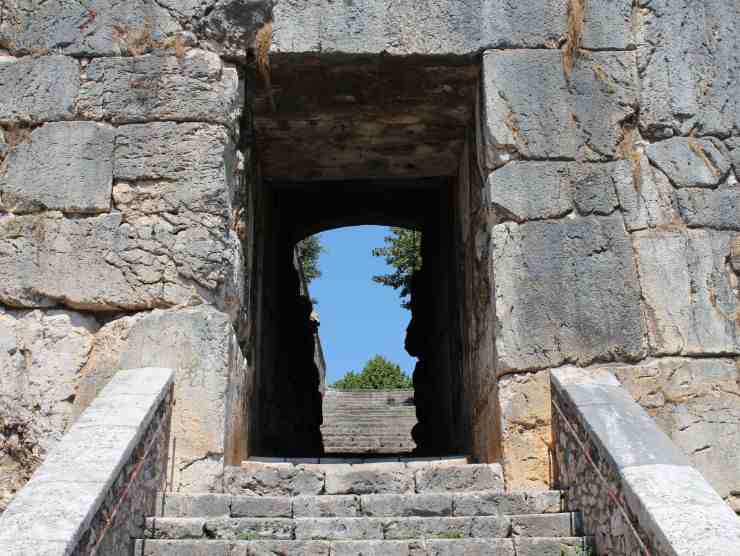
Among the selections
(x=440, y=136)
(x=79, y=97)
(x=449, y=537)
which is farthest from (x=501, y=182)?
(x=79, y=97)

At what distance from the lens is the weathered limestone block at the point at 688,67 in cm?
593

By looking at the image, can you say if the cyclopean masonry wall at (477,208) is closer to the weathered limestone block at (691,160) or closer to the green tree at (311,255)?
the weathered limestone block at (691,160)

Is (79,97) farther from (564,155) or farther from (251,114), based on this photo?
(564,155)

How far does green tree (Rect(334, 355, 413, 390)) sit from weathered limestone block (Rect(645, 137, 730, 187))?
1525cm

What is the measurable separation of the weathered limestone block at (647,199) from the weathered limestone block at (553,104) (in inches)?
9.4

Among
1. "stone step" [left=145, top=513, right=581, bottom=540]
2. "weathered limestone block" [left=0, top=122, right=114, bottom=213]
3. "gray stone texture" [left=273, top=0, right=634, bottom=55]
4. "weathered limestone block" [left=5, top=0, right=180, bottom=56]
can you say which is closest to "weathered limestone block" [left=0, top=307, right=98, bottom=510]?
"weathered limestone block" [left=0, top=122, right=114, bottom=213]

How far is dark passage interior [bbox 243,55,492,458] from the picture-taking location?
6.31 metres

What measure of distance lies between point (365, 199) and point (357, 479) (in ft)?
16.3

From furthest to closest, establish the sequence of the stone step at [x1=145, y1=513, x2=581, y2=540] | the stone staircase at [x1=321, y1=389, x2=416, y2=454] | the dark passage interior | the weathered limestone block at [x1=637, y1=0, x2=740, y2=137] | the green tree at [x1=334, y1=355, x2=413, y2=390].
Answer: the green tree at [x1=334, y1=355, x2=413, y2=390]
the stone staircase at [x1=321, y1=389, x2=416, y2=454]
the dark passage interior
the weathered limestone block at [x1=637, y1=0, x2=740, y2=137]
the stone step at [x1=145, y1=513, x2=581, y2=540]

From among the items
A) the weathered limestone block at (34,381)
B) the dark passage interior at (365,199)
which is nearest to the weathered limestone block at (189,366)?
the weathered limestone block at (34,381)

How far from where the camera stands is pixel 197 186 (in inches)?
223

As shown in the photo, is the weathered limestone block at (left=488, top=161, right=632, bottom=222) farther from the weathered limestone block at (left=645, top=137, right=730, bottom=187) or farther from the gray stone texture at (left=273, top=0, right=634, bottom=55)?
the gray stone texture at (left=273, top=0, right=634, bottom=55)

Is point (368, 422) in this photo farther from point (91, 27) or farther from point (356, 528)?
point (356, 528)

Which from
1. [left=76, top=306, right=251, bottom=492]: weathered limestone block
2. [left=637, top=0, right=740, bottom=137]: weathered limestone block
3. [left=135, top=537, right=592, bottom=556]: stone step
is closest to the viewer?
[left=135, top=537, right=592, bottom=556]: stone step
